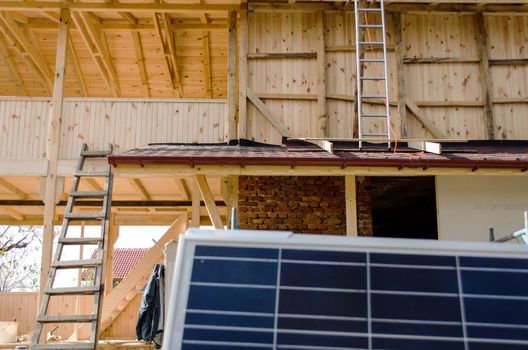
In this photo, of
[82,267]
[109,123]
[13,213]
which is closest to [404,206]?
[109,123]

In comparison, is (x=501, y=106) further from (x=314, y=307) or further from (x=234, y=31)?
(x=314, y=307)

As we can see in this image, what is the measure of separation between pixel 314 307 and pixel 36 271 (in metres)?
48.9

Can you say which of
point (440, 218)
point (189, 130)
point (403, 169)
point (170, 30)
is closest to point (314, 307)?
point (403, 169)

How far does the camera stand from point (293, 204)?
10.1m

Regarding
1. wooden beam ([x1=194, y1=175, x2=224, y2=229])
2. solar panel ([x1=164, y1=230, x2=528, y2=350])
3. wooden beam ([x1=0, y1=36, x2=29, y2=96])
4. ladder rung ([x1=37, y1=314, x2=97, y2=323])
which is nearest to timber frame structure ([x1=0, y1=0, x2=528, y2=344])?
wooden beam ([x1=194, y1=175, x2=224, y2=229])

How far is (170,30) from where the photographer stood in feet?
47.1

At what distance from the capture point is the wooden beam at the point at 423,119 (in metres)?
10.8

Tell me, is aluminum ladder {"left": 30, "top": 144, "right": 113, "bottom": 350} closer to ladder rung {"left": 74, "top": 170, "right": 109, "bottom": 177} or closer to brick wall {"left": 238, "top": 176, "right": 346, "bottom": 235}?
ladder rung {"left": 74, "top": 170, "right": 109, "bottom": 177}

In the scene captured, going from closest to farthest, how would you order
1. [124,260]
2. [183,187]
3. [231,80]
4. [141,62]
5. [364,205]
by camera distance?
[364,205] < [231,80] < [183,187] < [141,62] < [124,260]

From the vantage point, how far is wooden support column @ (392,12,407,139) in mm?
10836

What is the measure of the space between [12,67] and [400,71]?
413 inches

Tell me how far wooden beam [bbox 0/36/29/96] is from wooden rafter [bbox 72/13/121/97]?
2.66 metres

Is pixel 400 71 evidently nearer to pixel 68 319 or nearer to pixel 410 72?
pixel 410 72

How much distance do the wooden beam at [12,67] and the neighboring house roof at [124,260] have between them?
49.7ft
